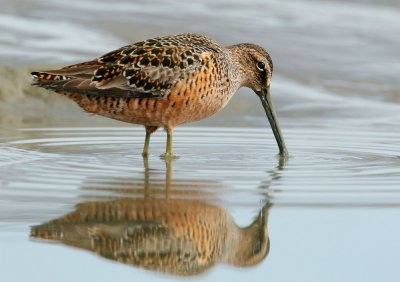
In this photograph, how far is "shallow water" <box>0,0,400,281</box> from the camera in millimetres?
5082

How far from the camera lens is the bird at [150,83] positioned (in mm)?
7805

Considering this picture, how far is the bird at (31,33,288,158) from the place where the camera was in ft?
25.6

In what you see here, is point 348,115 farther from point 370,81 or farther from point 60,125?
point 60,125

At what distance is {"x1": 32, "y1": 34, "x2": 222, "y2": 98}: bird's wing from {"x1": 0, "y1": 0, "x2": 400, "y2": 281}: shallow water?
0.50 m

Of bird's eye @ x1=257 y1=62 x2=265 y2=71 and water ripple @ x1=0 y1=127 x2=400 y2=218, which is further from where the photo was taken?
bird's eye @ x1=257 y1=62 x2=265 y2=71

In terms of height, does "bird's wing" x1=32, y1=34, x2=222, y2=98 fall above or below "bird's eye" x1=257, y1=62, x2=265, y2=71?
below

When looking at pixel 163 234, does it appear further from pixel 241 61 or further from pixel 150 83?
pixel 241 61

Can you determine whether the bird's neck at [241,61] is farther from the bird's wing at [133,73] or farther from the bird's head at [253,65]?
the bird's wing at [133,73]

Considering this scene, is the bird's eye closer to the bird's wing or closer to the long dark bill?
the long dark bill

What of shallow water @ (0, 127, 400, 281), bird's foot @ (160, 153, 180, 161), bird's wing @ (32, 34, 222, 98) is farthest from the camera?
bird's foot @ (160, 153, 180, 161)

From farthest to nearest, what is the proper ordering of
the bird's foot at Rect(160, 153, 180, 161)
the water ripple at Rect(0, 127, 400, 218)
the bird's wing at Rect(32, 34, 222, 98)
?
the bird's foot at Rect(160, 153, 180, 161) → the bird's wing at Rect(32, 34, 222, 98) → the water ripple at Rect(0, 127, 400, 218)

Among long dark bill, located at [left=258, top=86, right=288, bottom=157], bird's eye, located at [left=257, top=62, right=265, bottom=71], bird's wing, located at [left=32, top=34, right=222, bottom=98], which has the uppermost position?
bird's eye, located at [left=257, top=62, right=265, bottom=71]

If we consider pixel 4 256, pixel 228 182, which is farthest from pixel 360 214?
pixel 4 256

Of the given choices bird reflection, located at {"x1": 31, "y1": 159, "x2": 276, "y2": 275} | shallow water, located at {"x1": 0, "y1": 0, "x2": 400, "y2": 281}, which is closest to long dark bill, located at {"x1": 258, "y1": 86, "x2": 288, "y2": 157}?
shallow water, located at {"x1": 0, "y1": 0, "x2": 400, "y2": 281}
